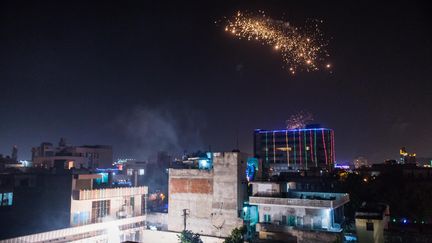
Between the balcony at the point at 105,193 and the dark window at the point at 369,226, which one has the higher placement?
the balcony at the point at 105,193

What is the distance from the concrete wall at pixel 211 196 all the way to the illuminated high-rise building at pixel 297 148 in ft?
230

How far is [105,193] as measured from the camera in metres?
44.8

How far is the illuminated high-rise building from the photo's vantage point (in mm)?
114188

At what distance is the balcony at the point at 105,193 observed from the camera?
41.3m

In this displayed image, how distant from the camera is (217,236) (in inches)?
1678

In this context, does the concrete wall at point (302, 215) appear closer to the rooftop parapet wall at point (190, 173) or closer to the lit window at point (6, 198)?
the rooftop parapet wall at point (190, 173)

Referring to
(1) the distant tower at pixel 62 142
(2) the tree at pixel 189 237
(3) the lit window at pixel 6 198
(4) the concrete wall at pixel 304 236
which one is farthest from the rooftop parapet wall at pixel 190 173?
(1) the distant tower at pixel 62 142

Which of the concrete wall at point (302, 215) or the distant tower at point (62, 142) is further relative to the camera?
the distant tower at point (62, 142)

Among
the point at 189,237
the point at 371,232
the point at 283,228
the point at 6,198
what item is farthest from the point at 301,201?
the point at 6,198

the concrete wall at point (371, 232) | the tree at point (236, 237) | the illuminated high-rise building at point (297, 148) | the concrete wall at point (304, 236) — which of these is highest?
the illuminated high-rise building at point (297, 148)

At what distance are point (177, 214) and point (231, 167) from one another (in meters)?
11.3

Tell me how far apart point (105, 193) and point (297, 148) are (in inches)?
3314

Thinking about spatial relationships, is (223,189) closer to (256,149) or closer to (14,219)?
(14,219)

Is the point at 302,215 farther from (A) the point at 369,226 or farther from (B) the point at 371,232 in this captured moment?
(B) the point at 371,232
